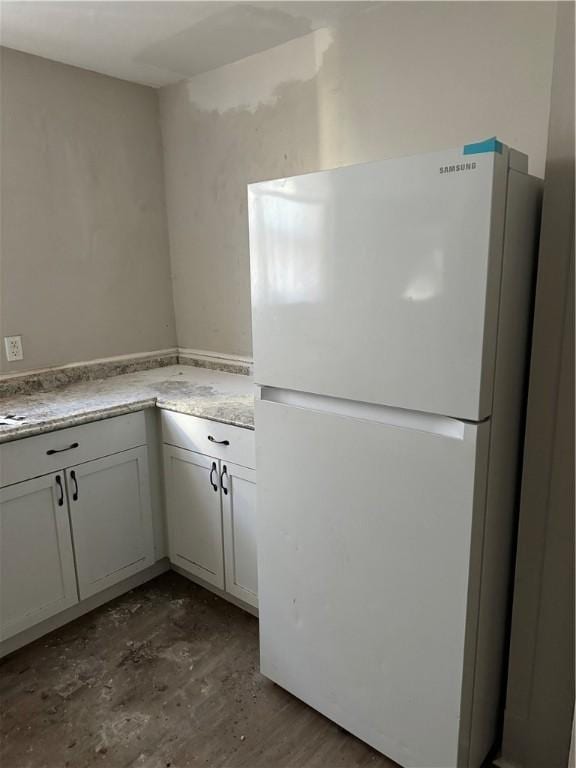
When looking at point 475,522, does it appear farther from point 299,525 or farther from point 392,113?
point 392,113

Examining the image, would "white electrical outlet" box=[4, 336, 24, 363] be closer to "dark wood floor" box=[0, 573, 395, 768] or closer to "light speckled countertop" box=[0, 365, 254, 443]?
"light speckled countertop" box=[0, 365, 254, 443]

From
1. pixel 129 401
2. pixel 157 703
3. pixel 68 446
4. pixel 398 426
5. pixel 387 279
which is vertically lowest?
pixel 157 703

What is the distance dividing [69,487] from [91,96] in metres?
1.83

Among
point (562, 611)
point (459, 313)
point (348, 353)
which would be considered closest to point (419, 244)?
point (459, 313)

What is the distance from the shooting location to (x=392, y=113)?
196 cm

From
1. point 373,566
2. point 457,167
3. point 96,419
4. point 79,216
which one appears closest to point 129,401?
point 96,419

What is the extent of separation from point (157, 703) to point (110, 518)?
740 millimetres

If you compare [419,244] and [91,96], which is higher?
[91,96]

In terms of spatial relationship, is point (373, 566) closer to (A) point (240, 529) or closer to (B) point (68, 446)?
(A) point (240, 529)

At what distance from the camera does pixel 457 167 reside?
1113 millimetres

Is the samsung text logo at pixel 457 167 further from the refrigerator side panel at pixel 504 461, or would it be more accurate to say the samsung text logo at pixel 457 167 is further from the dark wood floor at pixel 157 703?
the dark wood floor at pixel 157 703

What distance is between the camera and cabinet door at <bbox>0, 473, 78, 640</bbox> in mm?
1915

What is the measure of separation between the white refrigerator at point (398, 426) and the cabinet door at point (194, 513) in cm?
54

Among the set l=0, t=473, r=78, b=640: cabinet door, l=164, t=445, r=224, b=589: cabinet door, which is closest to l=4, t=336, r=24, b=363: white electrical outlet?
l=0, t=473, r=78, b=640: cabinet door
